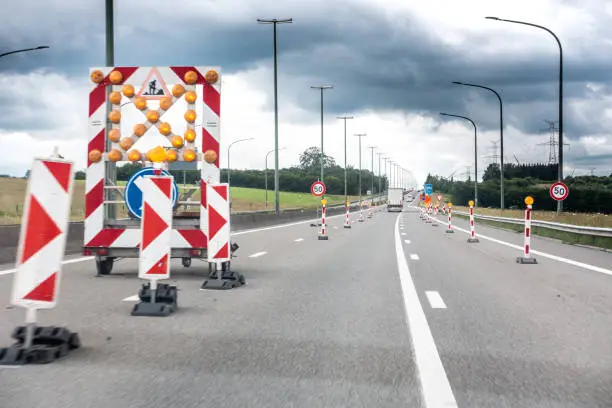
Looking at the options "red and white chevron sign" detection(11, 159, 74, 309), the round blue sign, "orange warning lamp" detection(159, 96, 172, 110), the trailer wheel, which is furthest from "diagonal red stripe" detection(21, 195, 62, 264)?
the trailer wheel

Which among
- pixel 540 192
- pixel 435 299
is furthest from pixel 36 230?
pixel 540 192

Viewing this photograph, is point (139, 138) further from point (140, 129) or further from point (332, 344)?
point (332, 344)

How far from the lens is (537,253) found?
18.7m

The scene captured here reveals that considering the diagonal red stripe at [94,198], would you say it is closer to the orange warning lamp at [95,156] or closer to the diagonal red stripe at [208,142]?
the orange warning lamp at [95,156]

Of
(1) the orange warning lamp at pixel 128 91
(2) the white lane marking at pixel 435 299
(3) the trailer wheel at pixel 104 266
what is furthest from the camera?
(3) the trailer wheel at pixel 104 266

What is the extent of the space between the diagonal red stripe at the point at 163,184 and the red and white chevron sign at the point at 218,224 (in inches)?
90.1

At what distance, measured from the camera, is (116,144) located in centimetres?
1157

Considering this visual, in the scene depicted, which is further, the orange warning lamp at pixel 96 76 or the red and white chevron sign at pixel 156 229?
the orange warning lamp at pixel 96 76

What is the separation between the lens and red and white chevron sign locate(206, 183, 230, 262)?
1052 centimetres

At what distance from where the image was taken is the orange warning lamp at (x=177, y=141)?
11.3 metres

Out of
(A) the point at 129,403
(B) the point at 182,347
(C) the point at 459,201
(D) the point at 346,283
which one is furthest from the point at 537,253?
(C) the point at 459,201

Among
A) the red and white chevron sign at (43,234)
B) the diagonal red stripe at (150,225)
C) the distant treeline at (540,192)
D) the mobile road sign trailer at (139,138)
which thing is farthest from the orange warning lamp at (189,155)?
the distant treeline at (540,192)

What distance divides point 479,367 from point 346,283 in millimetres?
5627

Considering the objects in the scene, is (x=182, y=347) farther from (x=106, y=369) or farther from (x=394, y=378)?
(x=394, y=378)
